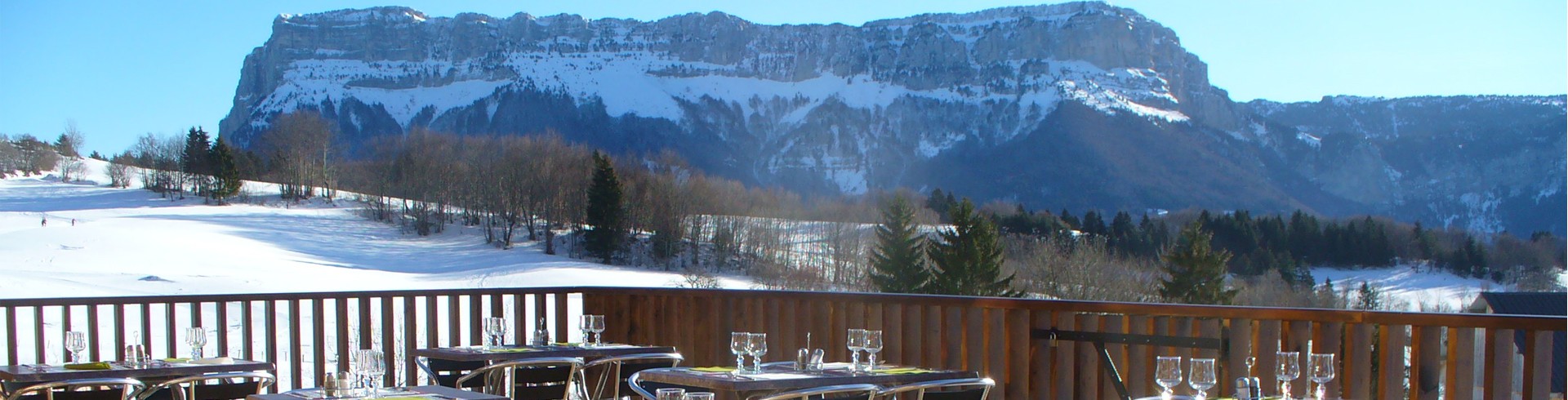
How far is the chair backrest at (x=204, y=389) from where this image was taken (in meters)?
4.83

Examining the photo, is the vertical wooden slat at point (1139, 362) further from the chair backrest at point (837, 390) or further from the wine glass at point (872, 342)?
the chair backrest at point (837, 390)

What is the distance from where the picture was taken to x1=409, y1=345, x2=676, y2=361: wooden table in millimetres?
5680

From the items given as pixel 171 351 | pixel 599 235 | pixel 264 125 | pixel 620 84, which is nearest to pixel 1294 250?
pixel 599 235

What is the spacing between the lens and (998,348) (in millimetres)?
5934

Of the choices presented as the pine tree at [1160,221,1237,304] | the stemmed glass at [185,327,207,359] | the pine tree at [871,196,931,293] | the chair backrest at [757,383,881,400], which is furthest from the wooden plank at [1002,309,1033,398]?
the pine tree at [871,196,931,293]

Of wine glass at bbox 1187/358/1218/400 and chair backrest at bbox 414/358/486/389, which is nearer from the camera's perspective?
wine glass at bbox 1187/358/1218/400

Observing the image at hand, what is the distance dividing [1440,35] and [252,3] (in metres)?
27.9

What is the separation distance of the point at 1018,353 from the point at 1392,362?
1.63 meters

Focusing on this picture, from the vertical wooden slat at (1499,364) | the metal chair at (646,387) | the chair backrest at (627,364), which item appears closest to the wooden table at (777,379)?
the metal chair at (646,387)

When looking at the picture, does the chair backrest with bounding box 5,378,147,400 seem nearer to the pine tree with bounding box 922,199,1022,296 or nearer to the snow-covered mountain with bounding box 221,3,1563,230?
the pine tree with bounding box 922,199,1022,296

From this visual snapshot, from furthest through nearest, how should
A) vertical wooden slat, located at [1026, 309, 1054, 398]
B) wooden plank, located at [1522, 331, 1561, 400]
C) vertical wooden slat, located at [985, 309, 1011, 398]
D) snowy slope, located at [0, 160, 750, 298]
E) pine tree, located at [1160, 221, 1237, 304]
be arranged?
pine tree, located at [1160, 221, 1237, 304], snowy slope, located at [0, 160, 750, 298], vertical wooden slat, located at [985, 309, 1011, 398], vertical wooden slat, located at [1026, 309, 1054, 398], wooden plank, located at [1522, 331, 1561, 400]

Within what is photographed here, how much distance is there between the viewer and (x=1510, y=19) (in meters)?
23.0

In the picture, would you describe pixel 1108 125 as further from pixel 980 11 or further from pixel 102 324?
pixel 102 324

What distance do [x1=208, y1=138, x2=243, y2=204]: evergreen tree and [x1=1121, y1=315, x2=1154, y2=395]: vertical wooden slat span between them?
67.8 metres
